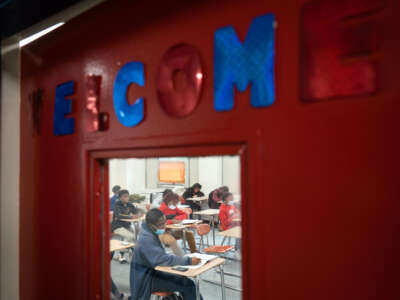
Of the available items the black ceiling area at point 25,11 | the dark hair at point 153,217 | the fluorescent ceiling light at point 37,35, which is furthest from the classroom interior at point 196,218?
the fluorescent ceiling light at point 37,35

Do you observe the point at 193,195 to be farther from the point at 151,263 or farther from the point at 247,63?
the point at 247,63

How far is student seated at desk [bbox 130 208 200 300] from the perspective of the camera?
139 inches

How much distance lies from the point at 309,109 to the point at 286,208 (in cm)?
45

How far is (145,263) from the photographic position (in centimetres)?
354

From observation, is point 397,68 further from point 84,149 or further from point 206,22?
point 84,149

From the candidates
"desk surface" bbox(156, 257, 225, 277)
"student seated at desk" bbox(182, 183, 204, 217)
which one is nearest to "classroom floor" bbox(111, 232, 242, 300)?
"desk surface" bbox(156, 257, 225, 277)

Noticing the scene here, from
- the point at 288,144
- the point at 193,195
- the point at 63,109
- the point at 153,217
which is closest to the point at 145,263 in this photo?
the point at 153,217

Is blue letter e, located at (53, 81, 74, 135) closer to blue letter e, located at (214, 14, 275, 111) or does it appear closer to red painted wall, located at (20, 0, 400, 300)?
red painted wall, located at (20, 0, 400, 300)

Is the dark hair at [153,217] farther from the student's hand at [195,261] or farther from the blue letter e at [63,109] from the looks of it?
the blue letter e at [63,109]

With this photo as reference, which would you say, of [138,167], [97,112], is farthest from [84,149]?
[138,167]

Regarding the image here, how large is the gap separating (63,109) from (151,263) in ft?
6.67

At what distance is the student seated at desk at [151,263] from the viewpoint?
3521 mm

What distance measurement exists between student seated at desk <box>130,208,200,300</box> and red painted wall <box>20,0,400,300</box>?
4.27ft

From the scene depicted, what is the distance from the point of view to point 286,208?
53.8 inches
